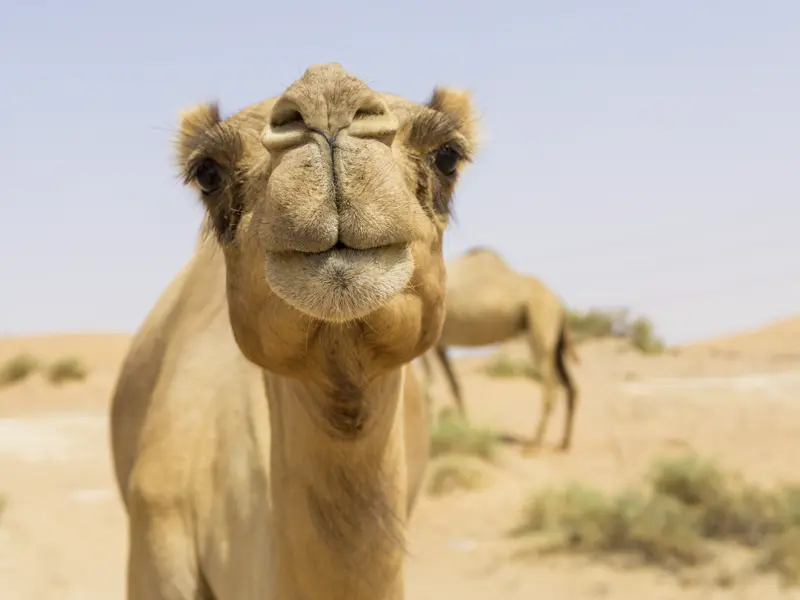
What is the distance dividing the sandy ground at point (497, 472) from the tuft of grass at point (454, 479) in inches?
5.2

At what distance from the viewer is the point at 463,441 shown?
10211 mm

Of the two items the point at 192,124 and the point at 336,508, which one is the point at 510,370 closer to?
the point at 192,124

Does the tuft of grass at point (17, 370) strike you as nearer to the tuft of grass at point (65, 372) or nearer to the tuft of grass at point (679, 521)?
the tuft of grass at point (65, 372)

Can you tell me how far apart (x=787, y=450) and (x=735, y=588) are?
197 inches

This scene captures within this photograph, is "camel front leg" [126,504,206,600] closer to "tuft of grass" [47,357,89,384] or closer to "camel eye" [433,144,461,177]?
"camel eye" [433,144,461,177]

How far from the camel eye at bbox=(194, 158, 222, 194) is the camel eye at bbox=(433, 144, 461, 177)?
1.74 feet

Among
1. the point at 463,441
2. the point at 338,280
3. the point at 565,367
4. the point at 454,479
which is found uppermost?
the point at 338,280

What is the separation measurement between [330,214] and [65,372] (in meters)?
18.3

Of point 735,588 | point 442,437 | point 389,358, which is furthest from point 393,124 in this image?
point 442,437

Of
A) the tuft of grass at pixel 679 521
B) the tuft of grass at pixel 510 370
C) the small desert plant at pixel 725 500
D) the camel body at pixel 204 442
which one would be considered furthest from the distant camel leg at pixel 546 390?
the camel body at pixel 204 442

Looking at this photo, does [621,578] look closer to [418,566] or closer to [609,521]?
[609,521]

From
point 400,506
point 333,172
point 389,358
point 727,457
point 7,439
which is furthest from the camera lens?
point 7,439

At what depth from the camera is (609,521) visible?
278 inches

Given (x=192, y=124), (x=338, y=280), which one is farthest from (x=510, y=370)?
(x=338, y=280)
